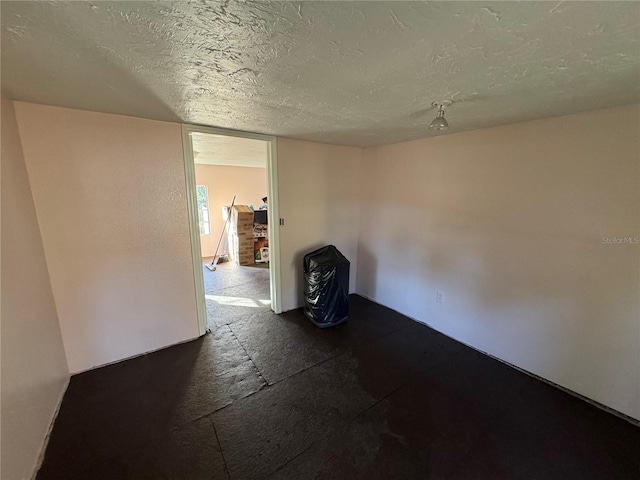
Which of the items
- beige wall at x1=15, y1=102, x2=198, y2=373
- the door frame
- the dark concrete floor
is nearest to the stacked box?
the door frame

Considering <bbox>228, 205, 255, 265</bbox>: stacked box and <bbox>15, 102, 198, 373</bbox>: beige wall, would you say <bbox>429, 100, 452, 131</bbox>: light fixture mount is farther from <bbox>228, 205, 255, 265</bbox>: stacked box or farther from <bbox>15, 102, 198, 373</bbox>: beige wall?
<bbox>228, 205, 255, 265</bbox>: stacked box

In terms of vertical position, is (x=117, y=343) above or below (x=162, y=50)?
below

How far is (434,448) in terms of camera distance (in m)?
1.50

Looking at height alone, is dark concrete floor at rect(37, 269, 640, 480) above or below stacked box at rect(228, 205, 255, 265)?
below

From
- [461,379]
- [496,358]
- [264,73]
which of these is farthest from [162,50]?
[496,358]

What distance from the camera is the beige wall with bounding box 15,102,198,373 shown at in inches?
70.8

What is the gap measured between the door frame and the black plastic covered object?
41cm

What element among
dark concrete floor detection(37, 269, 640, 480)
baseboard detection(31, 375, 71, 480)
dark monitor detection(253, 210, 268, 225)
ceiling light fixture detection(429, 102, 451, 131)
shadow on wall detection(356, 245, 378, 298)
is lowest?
dark concrete floor detection(37, 269, 640, 480)

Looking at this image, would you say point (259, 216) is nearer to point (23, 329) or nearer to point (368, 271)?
point (368, 271)

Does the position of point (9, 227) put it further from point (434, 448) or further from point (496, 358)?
point (496, 358)

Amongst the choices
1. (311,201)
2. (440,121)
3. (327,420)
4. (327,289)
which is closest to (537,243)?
(440,121)

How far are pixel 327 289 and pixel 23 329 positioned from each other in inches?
85.1

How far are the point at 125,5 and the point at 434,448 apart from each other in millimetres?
2386

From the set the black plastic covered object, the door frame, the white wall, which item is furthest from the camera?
the white wall
